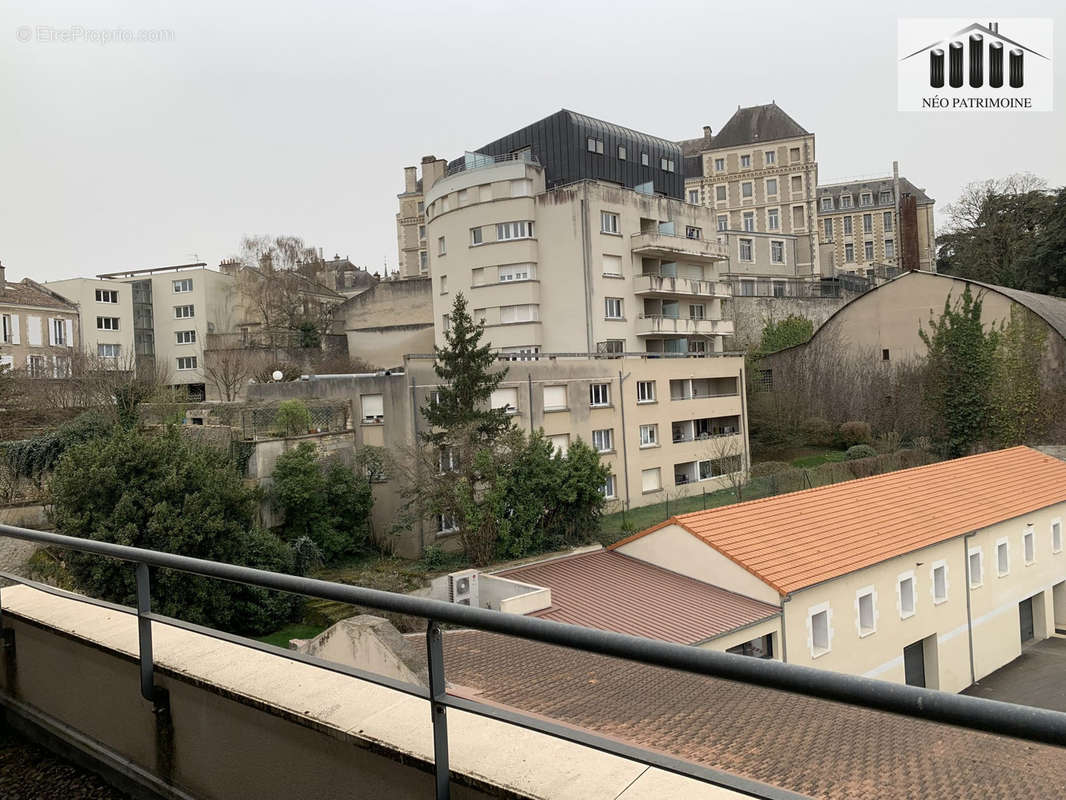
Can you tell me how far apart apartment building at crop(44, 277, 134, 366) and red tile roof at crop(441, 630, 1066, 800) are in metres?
51.1

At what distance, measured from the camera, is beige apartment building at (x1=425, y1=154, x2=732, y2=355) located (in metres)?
41.2

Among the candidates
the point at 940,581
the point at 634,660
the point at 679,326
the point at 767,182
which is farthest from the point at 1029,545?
the point at 767,182

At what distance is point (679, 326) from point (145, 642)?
137 feet

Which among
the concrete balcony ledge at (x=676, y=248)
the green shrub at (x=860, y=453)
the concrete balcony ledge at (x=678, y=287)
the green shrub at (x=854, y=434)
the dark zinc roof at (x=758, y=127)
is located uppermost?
the dark zinc roof at (x=758, y=127)

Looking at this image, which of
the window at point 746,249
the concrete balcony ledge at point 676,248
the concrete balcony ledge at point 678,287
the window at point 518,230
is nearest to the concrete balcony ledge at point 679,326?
the concrete balcony ledge at point 678,287

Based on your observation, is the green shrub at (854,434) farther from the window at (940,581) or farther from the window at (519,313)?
the window at (940,581)

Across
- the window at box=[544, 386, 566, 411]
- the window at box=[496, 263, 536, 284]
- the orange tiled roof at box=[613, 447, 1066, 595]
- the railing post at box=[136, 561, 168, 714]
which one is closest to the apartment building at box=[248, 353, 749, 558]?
the window at box=[544, 386, 566, 411]

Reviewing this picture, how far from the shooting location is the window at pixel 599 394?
111 feet

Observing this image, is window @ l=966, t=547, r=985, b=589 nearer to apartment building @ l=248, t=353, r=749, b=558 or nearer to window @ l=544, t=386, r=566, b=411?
apartment building @ l=248, t=353, r=749, b=558

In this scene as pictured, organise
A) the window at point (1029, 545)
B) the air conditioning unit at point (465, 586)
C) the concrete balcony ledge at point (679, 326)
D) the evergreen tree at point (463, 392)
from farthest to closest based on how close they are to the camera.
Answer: the concrete balcony ledge at point (679, 326), the evergreen tree at point (463, 392), the window at point (1029, 545), the air conditioning unit at point (465, 586)

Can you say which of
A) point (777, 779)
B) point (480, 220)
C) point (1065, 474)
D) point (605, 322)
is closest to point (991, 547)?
point (1065, 474)

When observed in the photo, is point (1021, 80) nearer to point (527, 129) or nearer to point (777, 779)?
point (527, 129)

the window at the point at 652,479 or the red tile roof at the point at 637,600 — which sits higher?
the window at the point at 652,479

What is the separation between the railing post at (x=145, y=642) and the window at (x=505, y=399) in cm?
2647
